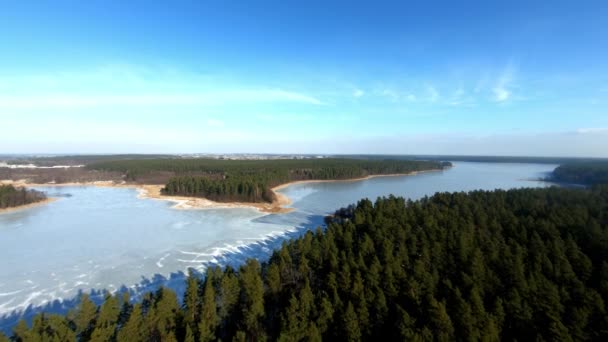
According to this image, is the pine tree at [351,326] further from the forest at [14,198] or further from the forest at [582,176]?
the forest at [582,176]

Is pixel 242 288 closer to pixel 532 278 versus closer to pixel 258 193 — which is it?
pixel 532 278

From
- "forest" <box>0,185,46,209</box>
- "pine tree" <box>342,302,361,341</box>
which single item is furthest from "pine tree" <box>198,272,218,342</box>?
"forest" <box>0,185,46,209</box>

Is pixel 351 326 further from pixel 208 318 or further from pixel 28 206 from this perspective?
pixel 28 206

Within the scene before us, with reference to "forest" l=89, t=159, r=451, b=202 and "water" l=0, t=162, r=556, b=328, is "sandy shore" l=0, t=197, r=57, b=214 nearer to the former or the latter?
"water" l=0, t=162, r=556, b=328

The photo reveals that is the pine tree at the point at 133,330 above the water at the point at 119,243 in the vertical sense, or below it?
above

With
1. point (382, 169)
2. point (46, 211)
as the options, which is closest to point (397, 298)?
point (46, 211)

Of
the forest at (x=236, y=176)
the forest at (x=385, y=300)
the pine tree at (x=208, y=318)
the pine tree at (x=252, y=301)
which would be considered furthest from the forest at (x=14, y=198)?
the pine tree at (x=208, y=318)
